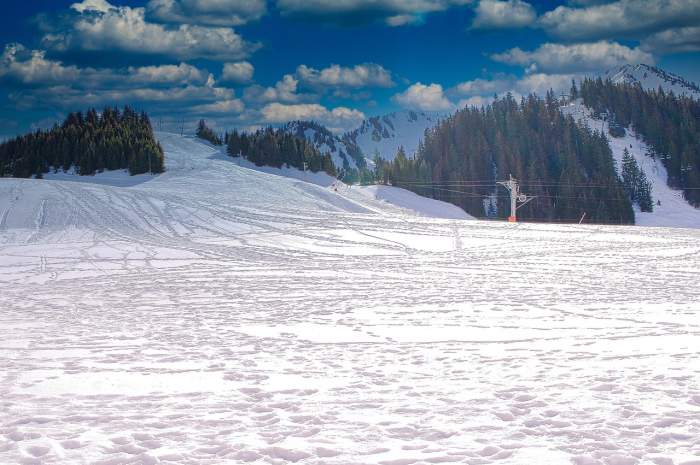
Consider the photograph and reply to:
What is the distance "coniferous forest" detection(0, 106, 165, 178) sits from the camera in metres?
109

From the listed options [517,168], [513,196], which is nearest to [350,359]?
[513,196]

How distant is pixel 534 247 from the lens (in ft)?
91.7

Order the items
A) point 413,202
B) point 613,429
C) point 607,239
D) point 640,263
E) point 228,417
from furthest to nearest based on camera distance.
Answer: point 413,202 → point 607,239 → point 640,263 → point 228,417 → point 613,429

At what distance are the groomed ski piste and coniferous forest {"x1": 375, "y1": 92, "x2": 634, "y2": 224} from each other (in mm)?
133772

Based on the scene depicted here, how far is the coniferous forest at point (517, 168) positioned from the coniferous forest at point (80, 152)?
6392 centimetres

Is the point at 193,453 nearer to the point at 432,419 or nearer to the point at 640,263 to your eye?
the point at 432,419

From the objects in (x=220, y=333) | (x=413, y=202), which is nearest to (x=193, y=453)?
(x=220, y=333)

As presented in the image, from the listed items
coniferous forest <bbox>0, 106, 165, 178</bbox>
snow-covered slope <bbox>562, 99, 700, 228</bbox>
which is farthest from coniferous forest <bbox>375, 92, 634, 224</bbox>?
coniferous forest <bbox>0, 106, 165, 178</bbox>

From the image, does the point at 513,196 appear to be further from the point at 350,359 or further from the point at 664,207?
the point at 664,207

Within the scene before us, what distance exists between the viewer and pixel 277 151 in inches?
5773

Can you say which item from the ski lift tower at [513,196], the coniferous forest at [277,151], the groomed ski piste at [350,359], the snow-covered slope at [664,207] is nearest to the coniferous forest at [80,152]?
the coniferous forest at [277,151]

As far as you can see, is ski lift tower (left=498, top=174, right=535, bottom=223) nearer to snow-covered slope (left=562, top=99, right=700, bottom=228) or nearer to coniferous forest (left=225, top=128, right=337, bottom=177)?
coniferous forest (left=225, top=128, right=337, bottom=177)

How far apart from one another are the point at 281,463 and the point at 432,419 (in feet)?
5.64

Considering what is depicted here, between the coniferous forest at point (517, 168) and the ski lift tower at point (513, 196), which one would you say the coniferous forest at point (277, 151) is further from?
the ski lift tower at point (513, 196)
